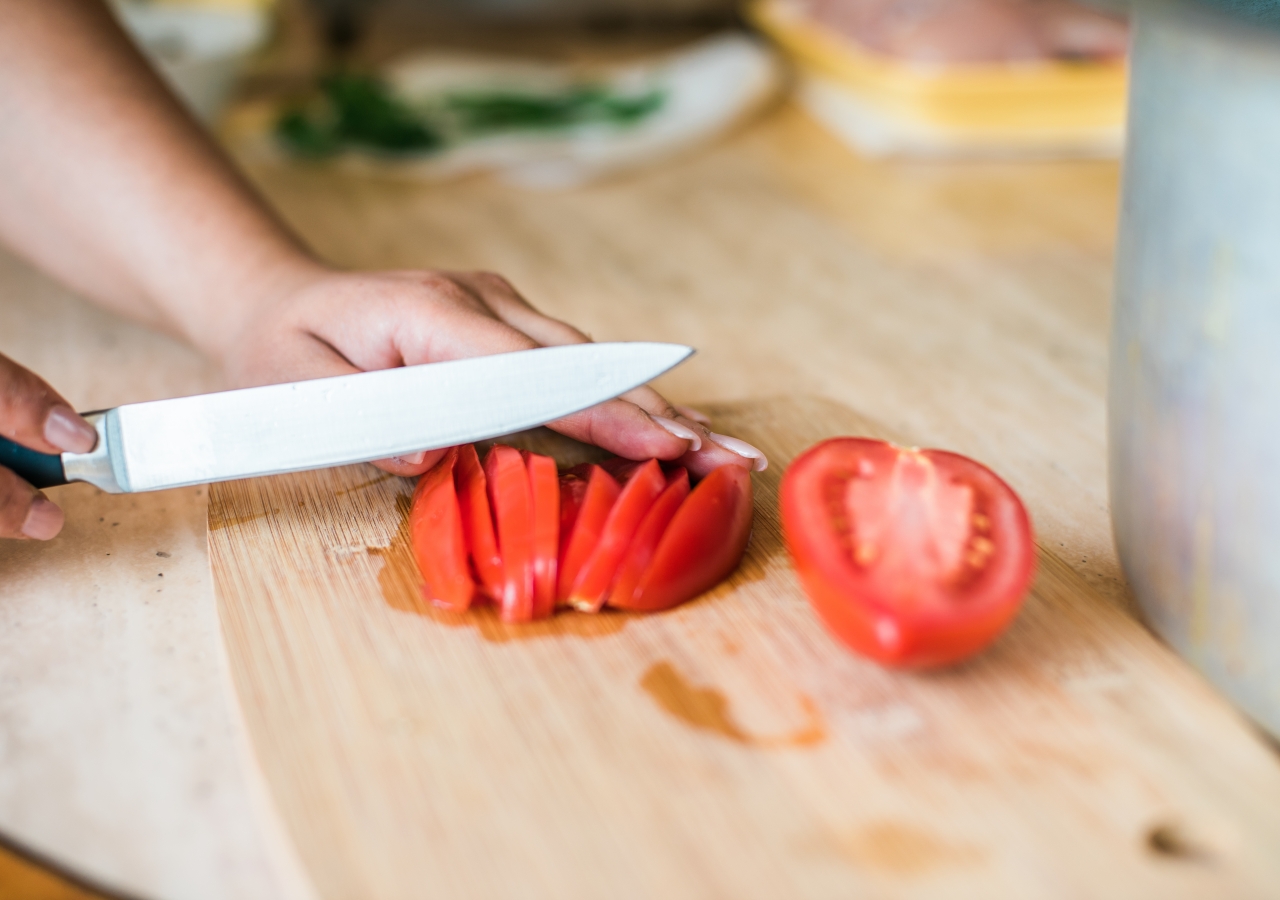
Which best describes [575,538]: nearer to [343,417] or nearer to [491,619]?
[491,619]

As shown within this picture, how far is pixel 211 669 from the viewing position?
2.89ft

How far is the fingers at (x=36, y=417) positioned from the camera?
0.84 meters

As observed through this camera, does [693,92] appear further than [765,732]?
Yes

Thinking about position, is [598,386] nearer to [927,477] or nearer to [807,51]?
[927,477]

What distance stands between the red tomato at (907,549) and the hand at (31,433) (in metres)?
0.56

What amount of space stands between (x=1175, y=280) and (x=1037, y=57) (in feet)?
5.04

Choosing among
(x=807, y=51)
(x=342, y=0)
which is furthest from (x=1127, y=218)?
(x=342, y=0)

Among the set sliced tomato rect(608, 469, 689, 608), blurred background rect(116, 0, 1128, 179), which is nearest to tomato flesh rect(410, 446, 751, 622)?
sliced tomato rect(608, 469, 689, 608)

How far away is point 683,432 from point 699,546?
130mm

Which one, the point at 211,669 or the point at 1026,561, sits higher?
the point at 1026,561

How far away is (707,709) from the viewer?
0.77 metres

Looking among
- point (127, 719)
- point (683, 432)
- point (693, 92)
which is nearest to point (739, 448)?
point (683, 432)

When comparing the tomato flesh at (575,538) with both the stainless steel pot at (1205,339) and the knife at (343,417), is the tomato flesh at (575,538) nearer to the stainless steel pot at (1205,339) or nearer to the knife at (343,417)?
the knife at (343,417)

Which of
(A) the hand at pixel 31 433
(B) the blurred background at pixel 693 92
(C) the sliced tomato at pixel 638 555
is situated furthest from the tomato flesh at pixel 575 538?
(B) the blurred background at pixel 693 92
